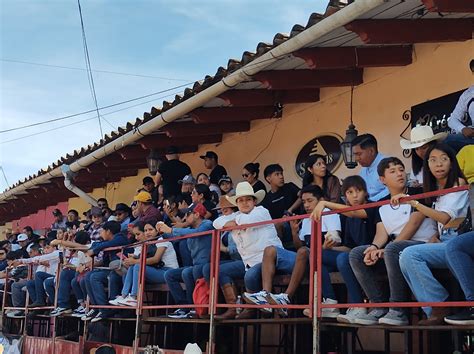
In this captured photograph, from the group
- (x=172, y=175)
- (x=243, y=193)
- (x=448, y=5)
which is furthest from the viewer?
(x=172, y=175)

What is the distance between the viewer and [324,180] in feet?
25.8

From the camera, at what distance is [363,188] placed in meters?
6.48

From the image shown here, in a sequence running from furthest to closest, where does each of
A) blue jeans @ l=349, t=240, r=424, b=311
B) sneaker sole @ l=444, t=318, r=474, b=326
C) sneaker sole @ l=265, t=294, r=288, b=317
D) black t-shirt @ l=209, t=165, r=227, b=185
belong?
black t-shirt @ l=209, t=165, r=227, b=185, sneaker sole @ l=265, t=294, r=288, b=317, blue jeans @ l=349, t=240, r=424, b=311, sneaker sole @ l=444, t=318, r=474, b=326

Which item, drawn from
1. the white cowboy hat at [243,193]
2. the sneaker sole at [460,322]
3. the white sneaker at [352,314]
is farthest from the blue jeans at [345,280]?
the white cowboy hat at [243,193]

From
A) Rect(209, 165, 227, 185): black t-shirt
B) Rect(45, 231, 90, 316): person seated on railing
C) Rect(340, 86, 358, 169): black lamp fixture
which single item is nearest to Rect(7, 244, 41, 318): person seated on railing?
Rect(45, 231, 90, 316): person seated on railing

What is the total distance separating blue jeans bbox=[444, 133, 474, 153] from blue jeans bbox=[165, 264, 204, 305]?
324 centimetres

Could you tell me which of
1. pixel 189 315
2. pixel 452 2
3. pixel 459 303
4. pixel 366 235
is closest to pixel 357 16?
pixel 452 2

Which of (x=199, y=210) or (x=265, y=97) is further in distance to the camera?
(x=265, y=97)

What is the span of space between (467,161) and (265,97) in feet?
16.9

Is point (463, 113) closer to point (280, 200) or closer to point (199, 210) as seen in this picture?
point (280, 200)

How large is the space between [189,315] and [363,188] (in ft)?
8.98

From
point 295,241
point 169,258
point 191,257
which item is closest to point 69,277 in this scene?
point 169,258

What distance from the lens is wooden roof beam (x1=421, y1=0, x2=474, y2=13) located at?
651 centimetres

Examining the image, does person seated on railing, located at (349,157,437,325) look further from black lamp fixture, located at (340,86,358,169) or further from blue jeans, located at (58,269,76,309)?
blue jeans, located at (58,269,76,309)
